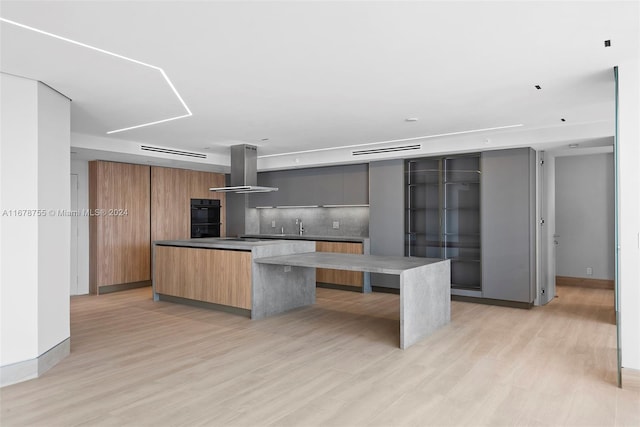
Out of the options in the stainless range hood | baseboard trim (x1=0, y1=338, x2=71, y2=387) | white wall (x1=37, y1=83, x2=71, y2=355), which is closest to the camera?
baseboard trim (x1=0, y1=338, x2=71, y2=387)

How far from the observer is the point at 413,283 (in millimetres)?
4109

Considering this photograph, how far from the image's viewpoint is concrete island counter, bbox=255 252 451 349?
3992 mm

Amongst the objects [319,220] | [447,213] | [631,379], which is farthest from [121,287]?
[631,379]

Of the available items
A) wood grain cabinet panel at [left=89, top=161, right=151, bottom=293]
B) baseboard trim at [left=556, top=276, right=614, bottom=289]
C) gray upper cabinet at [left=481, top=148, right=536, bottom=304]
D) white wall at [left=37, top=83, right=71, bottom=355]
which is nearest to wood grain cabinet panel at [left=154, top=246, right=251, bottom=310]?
wood grain cabinet panel at [left=89, top=161, right=151, bottom=293]

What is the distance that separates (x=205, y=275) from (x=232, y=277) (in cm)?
55

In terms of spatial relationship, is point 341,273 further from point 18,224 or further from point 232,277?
point 18,224

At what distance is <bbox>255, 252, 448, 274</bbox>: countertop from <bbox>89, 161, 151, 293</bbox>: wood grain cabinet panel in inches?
133

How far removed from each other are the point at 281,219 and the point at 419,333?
5.05 meters

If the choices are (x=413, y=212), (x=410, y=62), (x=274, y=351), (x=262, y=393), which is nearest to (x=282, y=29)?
(x=410, y=62)

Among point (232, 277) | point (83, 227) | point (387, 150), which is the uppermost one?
point (387, 150)

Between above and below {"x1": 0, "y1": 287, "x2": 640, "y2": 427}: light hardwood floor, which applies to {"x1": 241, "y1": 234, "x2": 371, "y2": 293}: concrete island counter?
above

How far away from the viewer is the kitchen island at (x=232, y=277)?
5.16m

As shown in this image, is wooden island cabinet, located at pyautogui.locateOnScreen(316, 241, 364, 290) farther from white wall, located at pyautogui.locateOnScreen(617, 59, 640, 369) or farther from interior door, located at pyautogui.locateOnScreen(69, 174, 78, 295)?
white wall, located at pyautogui.locateOnScreen(617, 59, 640, 369)

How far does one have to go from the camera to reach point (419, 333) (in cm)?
422
